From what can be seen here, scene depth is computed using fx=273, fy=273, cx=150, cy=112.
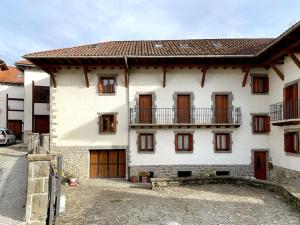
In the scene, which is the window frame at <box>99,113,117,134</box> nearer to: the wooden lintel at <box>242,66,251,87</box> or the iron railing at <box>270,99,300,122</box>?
the wooden lintel at <box>242,66,251,87</box>

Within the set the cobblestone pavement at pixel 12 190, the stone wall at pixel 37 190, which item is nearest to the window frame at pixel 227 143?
the cobblestone pavement at pixel 12 190

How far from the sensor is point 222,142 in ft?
60.2

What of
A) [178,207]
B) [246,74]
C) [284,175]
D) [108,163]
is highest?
[246,74]

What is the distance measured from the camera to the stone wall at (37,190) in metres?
7.19

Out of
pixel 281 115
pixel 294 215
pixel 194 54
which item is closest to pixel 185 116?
pixel 194 54

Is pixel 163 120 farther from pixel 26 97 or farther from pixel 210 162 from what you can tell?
pixel 26 97

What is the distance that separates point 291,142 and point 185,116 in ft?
21.1

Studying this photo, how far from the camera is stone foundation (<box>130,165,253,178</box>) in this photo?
59.0ft

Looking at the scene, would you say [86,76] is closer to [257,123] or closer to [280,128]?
[257,123]

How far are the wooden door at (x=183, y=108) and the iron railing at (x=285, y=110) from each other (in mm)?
5241

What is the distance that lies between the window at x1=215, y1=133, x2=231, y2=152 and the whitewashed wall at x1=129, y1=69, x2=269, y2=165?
0.33 metres

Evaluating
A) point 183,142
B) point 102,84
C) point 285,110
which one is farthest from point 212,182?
point 102,84

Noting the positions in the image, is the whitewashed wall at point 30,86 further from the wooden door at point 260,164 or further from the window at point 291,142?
the window at point 291,142

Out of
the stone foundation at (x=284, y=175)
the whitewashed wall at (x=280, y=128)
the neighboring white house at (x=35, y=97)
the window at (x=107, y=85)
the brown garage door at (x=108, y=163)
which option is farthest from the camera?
the neighboring white house at (x=35, y=97)
